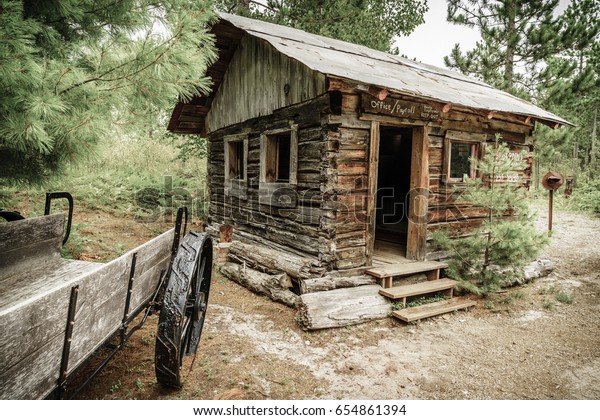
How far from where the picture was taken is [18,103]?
8.27ft

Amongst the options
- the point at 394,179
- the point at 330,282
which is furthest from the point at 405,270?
the point at 394,179

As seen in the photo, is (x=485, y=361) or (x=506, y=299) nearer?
(x=485, y=361)

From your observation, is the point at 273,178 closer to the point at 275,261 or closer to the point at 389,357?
the point at 275,261

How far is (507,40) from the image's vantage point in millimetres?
12469

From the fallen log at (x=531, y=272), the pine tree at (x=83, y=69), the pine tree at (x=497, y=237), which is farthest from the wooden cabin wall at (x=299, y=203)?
the fallen log at (x=531, y=272)

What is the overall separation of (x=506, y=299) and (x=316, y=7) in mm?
10201

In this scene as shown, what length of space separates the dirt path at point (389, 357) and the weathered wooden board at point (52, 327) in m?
1.14

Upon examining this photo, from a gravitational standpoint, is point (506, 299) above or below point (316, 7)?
below

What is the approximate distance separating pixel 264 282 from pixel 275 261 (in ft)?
1.37

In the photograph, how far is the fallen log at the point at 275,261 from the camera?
5551 mm

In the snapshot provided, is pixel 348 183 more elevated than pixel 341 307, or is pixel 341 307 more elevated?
pixel 348 183

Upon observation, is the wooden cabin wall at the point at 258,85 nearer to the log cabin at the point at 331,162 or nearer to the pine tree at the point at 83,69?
the log cabin at the point at 331,162

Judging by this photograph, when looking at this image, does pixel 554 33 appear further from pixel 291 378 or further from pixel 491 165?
pixel 291 378
